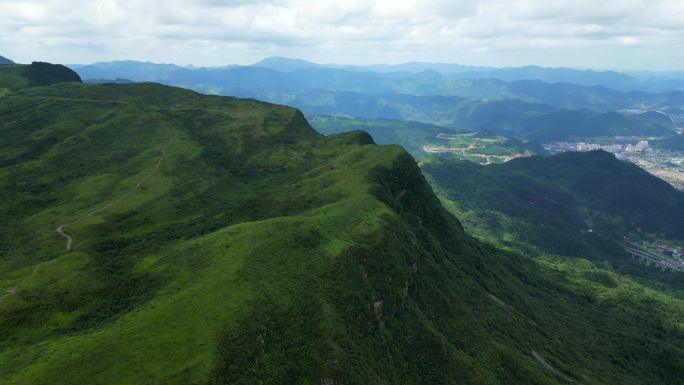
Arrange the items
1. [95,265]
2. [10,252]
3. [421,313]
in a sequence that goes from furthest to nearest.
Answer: [10,252], [421,313], [95,265]

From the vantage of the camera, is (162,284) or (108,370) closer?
(108,370)

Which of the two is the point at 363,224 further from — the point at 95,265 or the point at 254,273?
the point at 95,265

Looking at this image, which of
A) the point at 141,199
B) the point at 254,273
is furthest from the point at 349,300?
the point at 141,199

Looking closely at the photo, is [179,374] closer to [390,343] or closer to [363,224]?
[390,343]

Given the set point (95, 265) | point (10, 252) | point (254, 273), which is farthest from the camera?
point (10, 252)

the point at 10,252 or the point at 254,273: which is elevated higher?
the point at 254,273

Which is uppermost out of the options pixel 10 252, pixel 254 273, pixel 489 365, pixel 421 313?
pixel 254 273
